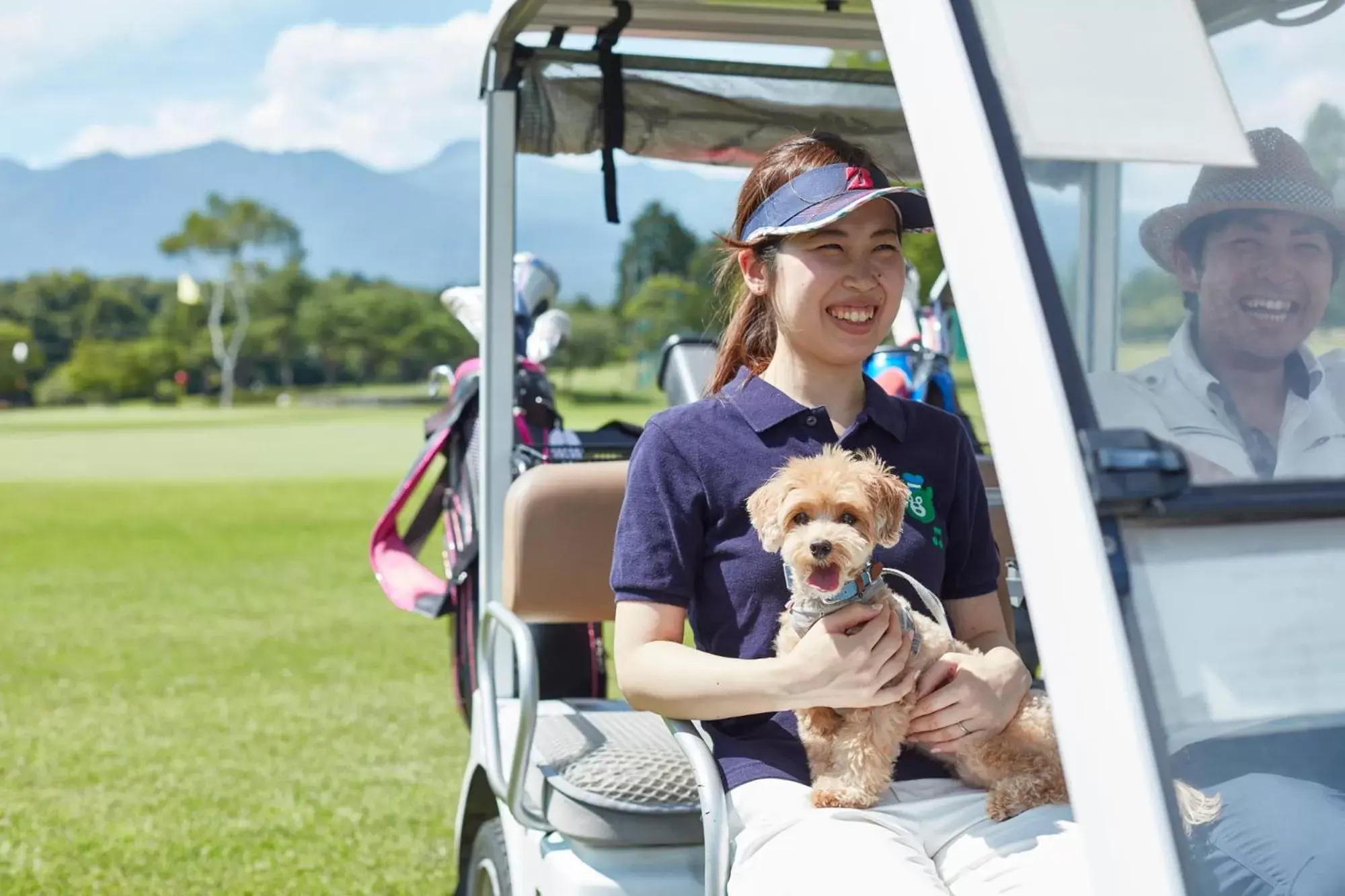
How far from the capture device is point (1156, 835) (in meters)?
0.98

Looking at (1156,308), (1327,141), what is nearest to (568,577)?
(1156,308)

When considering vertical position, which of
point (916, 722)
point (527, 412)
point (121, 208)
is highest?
point (121, 208)

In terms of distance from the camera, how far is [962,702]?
5.74 feet

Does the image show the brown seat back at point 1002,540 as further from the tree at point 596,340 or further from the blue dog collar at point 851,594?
the tree at point 596,340

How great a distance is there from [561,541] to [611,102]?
892mm

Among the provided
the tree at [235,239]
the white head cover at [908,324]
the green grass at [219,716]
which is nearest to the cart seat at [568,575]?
the green grass at [219,716]

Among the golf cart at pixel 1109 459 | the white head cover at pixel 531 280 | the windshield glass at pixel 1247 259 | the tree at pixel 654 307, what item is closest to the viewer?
the golf cart at pixel 1109 459

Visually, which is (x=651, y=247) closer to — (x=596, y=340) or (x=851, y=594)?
(x=851, y=594)

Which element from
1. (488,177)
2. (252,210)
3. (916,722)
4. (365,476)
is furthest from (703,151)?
(252,210)

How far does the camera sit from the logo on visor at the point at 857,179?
5.96ft

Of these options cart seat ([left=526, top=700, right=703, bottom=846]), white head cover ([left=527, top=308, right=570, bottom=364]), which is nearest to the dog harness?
cart seat ([left=526, top=700, right=703, bottom=846])

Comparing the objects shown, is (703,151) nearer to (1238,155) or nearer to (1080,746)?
(1238,155)

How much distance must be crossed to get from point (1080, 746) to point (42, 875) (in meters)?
3.77

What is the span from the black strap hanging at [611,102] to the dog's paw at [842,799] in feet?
4.81
